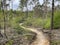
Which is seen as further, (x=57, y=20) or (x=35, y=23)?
(x=35, y=23)

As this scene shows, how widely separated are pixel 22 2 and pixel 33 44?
4677 cm

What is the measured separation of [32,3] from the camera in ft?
192

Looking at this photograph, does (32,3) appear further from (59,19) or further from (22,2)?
(59,19)

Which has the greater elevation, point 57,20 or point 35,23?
point 57,20

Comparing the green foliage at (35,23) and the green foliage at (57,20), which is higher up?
the green foliage at (57,20)

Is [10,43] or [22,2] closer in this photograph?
[10,43]

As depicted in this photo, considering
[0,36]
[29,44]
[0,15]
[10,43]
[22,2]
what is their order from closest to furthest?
[10,43] → [29,44] → [0,36] → [0,15] → [22,2]

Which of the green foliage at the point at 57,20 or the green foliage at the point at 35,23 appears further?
the green foliage at the point at 35,23

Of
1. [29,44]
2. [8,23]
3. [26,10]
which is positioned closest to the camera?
[29,44]

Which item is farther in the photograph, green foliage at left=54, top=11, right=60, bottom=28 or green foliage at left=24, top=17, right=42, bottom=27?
green foliage at left=24, top=17, right=42, bottom=27

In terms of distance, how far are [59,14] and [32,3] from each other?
34.2m

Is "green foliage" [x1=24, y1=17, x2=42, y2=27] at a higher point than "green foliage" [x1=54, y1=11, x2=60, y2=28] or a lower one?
lower

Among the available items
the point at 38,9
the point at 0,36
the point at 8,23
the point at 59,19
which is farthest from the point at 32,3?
the point at 0,36

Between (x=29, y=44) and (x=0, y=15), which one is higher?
(x=0, y=15)
